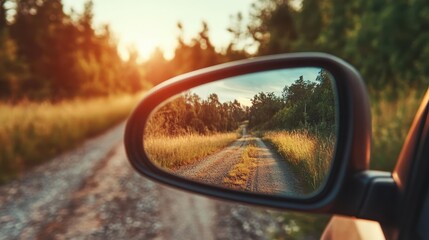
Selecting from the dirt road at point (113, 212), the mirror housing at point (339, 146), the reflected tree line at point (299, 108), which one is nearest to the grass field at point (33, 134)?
the dirt road at point (113, 212)

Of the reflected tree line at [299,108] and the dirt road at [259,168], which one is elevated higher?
the reflected tree line at [299,108]

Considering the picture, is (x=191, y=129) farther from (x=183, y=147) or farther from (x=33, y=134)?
(x=33, y=134)

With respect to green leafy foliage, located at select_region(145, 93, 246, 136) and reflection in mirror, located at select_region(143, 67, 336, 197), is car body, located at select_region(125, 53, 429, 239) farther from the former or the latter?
green leafy foliage, located at select_region(145, 93, 246, 136)

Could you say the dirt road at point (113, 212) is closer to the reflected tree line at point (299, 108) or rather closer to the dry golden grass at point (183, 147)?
the dry golden grass at point (183, 147)

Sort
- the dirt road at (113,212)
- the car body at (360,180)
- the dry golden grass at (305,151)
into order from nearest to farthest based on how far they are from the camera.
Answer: the car body at (360,180), the dry golden grass at (305,151), the dirt road at (113,212)

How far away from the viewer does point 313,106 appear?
4.64ft

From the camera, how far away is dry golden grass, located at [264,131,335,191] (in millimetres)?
1421

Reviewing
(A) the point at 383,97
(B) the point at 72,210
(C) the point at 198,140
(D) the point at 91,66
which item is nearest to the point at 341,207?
(C) the point at 198,140

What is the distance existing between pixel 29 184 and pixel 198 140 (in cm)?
903

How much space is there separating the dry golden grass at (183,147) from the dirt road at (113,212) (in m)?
4.42

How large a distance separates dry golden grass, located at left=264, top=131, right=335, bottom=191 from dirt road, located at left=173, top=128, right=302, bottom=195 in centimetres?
2

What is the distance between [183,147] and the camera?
1.60m

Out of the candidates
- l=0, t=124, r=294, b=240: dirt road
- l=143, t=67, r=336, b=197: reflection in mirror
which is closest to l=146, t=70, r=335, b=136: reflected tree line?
l=143, t=67, r=336, b=197: reflection in mirror

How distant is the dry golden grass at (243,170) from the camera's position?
4.76 ft
